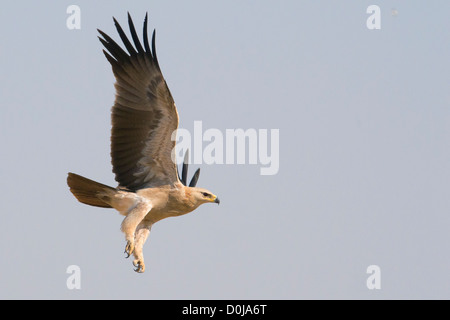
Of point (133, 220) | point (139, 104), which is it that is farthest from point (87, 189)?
point (139, 104)

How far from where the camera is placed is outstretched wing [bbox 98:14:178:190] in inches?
1043

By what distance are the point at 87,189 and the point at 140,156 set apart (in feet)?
2.98

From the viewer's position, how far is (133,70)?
2658cm

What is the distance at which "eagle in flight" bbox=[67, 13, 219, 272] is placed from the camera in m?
26.5

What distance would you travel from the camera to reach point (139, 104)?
26547mm

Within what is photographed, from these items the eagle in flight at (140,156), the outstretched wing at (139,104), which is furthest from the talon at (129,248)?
the outstretched wing at (139,104)

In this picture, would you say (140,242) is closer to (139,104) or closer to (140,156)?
(140,156)

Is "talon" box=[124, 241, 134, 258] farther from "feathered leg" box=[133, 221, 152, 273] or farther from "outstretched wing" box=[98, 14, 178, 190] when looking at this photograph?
"outstretched wing" box=[98, 14, 178, 190]

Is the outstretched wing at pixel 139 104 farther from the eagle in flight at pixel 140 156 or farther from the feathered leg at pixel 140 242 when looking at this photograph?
the feathered leg at pixel 140 242

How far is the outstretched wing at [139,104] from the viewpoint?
26500 millimetres

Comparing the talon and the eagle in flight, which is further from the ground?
the eagle in flight

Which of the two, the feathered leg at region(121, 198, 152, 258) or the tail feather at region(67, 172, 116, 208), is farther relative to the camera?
the tail feather at region(67, 172, 116, 208)

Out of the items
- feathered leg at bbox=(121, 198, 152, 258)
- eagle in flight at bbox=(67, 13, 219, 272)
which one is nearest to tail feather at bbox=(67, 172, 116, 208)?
eagle in flight at bbox=(67, 13, 219, 272)

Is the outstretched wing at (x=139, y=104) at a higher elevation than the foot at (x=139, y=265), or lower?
higher
